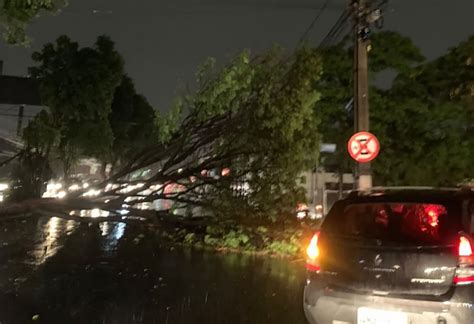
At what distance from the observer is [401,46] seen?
17.7m

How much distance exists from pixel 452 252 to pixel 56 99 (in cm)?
1469

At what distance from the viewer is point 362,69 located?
34.8 ft

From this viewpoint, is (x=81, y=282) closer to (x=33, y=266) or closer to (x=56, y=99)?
(x=33, y=266)

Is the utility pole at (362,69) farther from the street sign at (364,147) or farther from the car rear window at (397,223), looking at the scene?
the car rear window at (397,223)

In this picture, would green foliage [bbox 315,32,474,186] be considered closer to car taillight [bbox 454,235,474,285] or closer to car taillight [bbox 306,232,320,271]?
car taillight [bbox 306,232,320,271]

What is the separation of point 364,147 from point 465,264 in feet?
20.3

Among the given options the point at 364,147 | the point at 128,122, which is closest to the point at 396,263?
the point at 364,147

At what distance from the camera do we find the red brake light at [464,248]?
12.9 feet

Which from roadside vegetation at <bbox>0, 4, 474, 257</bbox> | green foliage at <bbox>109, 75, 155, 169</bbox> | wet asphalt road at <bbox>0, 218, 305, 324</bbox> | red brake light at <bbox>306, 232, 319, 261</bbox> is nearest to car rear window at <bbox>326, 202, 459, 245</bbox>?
red brake light at <bbox>306, 232, 319, 261</bbox>

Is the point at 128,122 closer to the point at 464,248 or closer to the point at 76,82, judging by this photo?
the point at 76,82

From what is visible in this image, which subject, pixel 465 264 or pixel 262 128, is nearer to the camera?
pixel 465 264

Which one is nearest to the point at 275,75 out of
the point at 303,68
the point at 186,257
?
the point at 303,68

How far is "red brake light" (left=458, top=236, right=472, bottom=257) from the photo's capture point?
155 inches

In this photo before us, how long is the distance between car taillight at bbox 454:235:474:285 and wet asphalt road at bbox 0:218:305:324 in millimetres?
2481
